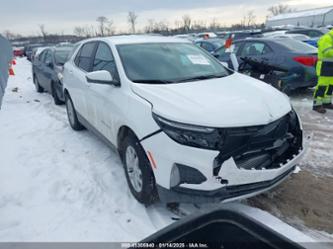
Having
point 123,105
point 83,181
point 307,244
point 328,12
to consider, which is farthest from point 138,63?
point 328,12

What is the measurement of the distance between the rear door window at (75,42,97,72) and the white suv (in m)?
0.74

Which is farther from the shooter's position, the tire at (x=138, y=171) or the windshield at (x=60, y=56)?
the windshield at (x=60, y=56)

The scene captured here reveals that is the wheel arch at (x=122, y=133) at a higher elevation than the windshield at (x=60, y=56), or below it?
below

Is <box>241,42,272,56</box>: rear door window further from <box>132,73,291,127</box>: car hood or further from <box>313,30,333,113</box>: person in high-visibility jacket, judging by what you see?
<box>132,73,291,127</box>: car hood

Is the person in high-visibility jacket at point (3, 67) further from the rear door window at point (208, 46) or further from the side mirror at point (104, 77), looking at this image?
the rear door window at point (208, 46)

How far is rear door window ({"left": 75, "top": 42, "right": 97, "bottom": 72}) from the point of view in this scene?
472cm

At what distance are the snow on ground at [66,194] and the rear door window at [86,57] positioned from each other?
53.6 inches

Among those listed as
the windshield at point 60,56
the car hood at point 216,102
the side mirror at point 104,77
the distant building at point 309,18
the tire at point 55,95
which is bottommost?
the distant building at point 309,18

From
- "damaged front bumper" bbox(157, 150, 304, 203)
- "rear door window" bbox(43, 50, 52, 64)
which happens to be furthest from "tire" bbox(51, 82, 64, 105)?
"damaged front bumper" bbox(157, 150, 304, 203)

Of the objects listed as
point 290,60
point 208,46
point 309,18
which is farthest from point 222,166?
point 309,18

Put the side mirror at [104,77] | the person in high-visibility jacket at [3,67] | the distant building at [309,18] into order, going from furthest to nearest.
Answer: the distant building at [309,18], the person in high-visibility jacket at [3,67], the side mirror at [104,77]

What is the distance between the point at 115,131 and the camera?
356 centimetres

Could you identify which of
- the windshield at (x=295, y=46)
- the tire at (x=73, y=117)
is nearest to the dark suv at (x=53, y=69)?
the tire at (x=73, y=117)

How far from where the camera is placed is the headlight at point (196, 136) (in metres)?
2.50
